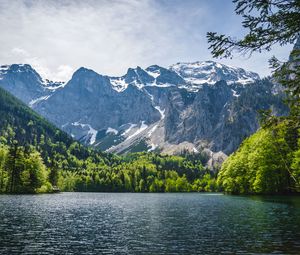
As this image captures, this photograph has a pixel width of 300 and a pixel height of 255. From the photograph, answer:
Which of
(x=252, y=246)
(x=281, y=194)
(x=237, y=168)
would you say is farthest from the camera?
(x=237, y=168)

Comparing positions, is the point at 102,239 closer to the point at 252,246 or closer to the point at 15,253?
the point at 15,253

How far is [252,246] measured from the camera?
30297mm

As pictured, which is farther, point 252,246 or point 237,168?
point 237,168

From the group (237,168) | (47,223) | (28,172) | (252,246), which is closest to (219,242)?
(252,246)

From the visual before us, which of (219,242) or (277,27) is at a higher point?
(277,27)

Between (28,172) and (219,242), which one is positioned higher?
(28,172)

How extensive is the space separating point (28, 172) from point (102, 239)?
105839 mm

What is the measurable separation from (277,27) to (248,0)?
212cm

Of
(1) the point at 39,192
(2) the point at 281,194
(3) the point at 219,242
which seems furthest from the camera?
(1) the point at 39,192

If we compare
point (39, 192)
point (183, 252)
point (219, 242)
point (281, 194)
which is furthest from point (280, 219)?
point (39, 192)

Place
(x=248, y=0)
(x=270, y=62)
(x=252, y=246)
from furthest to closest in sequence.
Result: (x=252, y=246)
(x=270, y=62)
(x=248, y=0)

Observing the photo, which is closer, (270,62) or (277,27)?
(277,27)

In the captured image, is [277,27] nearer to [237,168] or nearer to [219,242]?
[219,242]

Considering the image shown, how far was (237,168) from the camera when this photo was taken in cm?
11181
